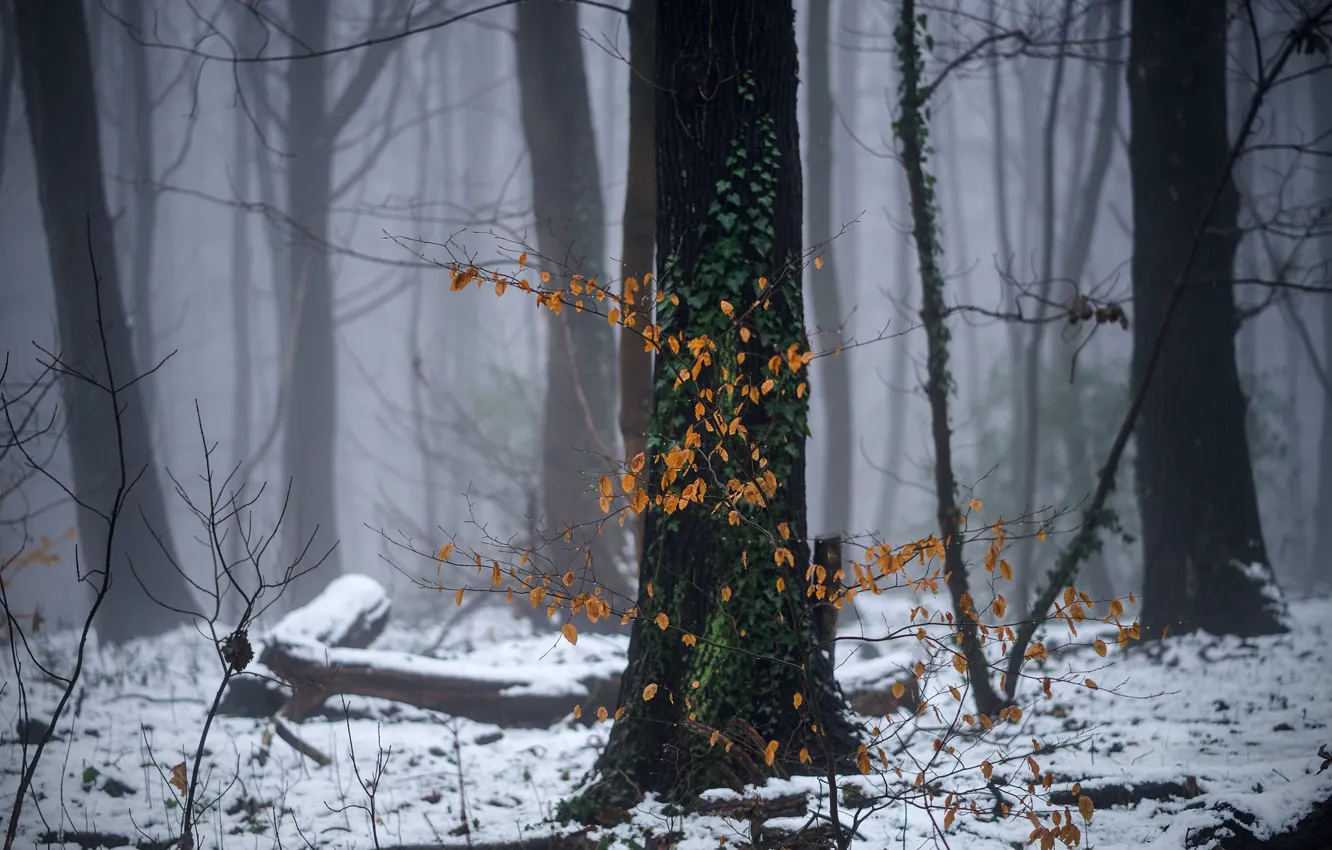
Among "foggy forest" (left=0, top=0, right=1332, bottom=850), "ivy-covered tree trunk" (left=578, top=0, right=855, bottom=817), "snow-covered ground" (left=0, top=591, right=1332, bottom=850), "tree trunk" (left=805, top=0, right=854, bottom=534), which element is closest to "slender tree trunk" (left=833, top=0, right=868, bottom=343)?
"foggy forest" (left=0, top=0, right=1332, bottom=850)

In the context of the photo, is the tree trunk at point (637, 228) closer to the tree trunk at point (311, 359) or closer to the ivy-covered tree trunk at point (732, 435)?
the ivy-covered tree trunk at point (732, 435)

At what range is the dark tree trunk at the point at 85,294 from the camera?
9891 mm

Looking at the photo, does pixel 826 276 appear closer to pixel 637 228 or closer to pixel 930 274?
pixel 637 228

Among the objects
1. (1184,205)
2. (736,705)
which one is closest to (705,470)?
(736,705)

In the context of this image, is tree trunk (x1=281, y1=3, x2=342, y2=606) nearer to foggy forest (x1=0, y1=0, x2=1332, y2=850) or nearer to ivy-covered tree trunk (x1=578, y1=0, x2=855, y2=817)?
foggy forest (x1=0, y1=0, x2=1332, y2=850)

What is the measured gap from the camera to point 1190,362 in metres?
7.75

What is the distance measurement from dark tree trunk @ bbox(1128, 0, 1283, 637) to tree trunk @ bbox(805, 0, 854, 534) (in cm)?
497

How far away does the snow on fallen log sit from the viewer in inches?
277

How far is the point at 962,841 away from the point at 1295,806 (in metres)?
1.36

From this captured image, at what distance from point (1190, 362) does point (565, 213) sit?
680 cm

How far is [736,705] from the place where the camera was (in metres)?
4.16

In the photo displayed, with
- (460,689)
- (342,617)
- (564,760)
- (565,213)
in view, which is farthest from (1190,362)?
(342,617)

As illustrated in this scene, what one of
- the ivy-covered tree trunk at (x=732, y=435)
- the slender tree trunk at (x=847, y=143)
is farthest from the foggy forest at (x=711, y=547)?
the slender tree trunk at (x=847, y=143)

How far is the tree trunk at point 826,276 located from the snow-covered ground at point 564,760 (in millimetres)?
5768
